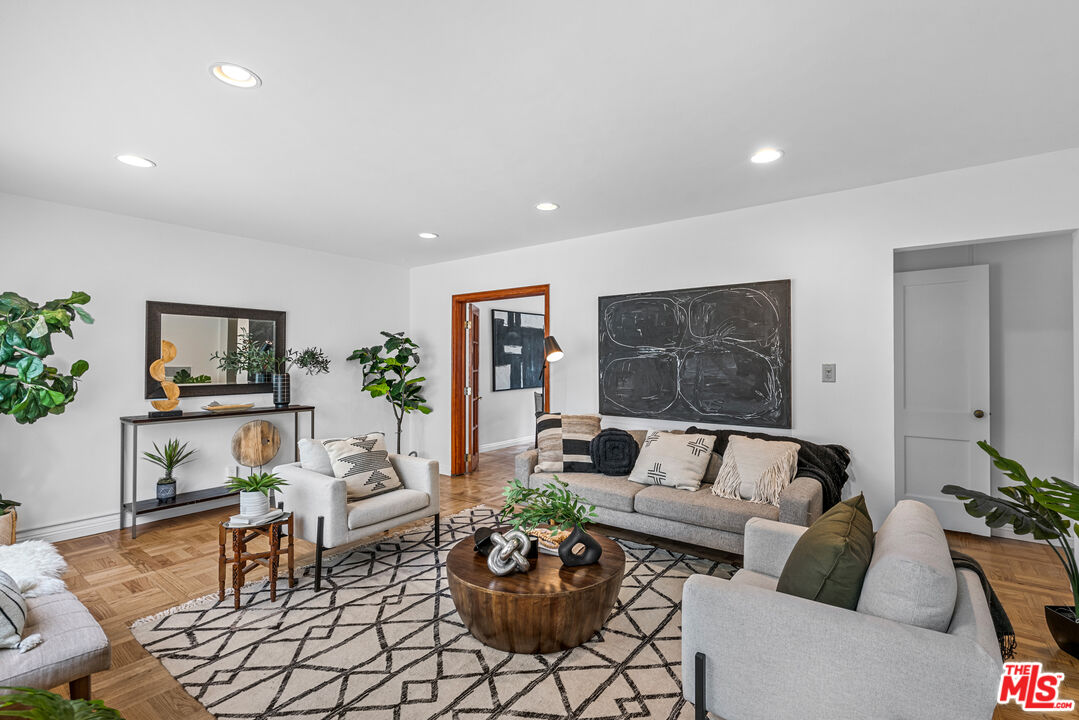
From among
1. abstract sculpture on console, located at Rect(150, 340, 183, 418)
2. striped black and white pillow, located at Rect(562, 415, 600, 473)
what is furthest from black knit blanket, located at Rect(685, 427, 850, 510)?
abstract sculpture on console, located at Rect(150, 340, 183, 418)

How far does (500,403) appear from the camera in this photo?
24.5 ft

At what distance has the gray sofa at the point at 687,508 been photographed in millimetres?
2791

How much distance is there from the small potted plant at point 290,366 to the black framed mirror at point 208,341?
0.09 metres

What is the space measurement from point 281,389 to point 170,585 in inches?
82.5

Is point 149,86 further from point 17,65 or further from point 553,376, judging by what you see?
point 553,376

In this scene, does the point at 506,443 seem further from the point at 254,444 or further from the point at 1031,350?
the point at 1031,350

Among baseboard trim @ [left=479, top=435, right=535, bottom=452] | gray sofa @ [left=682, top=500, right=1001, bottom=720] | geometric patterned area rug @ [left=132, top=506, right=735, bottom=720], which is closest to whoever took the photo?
gray sofa @ [left=682, top=500, right=1001, bottom=720]

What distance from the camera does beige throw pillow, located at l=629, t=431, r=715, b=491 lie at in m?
3.37

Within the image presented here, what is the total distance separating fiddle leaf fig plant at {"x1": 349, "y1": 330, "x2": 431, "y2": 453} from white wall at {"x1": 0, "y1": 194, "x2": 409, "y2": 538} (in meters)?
0.62

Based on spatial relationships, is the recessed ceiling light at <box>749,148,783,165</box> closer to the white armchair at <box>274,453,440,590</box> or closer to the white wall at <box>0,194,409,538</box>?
the white armchair at <box>274,453,440,590</box>

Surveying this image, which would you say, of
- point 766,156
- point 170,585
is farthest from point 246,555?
point 766,156

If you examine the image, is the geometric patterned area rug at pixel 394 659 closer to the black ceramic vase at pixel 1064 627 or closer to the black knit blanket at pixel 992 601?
the black knit blanket at pixel 992 601

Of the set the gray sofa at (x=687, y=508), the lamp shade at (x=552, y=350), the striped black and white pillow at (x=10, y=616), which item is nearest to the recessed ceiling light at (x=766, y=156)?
the gray sofa at (x=687, y=508)

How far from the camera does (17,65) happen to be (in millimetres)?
1941
